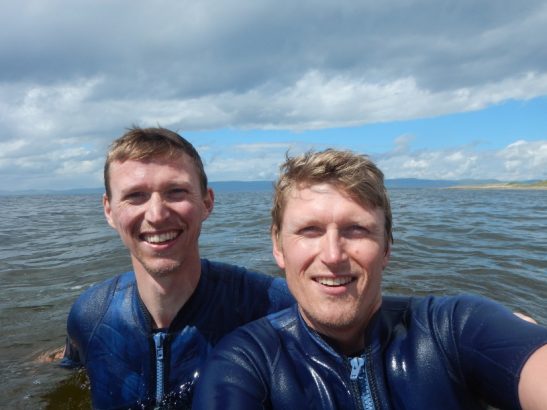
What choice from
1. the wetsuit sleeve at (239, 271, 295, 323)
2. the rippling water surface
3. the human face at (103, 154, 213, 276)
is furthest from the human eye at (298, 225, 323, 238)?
the rippling water surface

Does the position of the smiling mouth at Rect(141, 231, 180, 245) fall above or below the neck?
above

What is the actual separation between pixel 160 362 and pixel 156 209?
1.26m

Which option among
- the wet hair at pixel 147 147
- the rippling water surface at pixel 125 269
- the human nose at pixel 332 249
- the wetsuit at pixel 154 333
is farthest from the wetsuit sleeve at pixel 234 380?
the rippling water surface at pixel 125 269

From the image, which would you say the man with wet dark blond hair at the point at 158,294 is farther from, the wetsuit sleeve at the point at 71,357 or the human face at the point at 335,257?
the human face at the point at 335,257

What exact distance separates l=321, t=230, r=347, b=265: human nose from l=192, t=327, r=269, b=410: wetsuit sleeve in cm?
73

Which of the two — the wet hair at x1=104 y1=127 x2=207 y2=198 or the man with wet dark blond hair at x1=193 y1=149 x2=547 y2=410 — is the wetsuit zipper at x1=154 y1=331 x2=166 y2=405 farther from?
the wet hair at x1=104 y1=127 x2=207 y2=198

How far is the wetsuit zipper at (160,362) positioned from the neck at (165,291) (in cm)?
10

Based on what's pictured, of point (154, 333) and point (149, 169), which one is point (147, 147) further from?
point (154, 333)

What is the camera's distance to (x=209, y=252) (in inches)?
515

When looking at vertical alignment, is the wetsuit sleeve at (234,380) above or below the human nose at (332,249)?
below

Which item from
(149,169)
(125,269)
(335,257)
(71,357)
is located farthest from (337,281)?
(125,269)

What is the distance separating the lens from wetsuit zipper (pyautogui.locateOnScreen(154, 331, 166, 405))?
350cm

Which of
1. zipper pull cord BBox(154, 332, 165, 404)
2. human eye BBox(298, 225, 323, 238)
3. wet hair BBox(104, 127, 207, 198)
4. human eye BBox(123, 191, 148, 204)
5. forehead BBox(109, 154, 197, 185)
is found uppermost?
wet hair BBox(104, 127, 207, 198)

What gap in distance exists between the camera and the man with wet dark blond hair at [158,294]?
333 cm
